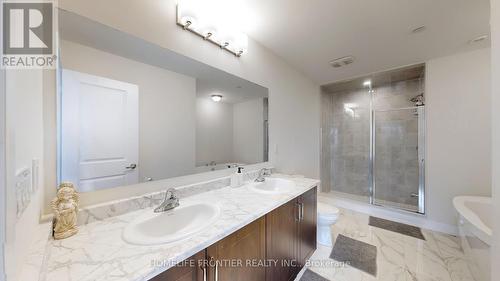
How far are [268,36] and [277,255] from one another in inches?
80.3

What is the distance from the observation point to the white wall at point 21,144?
15.6 inches

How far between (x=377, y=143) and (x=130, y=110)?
3835mm

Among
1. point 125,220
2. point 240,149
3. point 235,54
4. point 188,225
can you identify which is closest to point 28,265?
point 125,220

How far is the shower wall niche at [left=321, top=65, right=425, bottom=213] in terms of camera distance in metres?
2.88

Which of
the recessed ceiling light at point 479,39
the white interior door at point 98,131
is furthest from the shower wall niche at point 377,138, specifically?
the white interior door at point 98,131

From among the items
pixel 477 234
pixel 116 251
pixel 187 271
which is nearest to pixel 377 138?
pixel 477 234

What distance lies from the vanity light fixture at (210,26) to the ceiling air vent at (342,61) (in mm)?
1378

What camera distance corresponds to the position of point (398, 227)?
7.98 feet

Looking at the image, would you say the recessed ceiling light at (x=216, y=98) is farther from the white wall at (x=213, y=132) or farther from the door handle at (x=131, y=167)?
the door handle at (x=131, y=167)

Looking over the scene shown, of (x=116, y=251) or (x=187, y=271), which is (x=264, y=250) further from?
(x=116, y=251)

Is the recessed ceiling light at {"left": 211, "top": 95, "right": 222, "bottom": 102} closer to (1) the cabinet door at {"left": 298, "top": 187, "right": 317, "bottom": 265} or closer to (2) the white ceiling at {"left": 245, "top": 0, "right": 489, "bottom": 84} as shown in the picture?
(2) the white ceiling at {"left": 245, "top": 0, "right": 489, "bottom": 84}

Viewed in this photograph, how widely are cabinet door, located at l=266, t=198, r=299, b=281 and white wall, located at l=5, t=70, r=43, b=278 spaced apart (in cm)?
104

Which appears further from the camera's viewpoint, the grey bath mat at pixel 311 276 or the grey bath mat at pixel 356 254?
the grey bath mat at pixel 356 254

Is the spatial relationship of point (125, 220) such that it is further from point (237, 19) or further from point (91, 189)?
point (237, 19)
